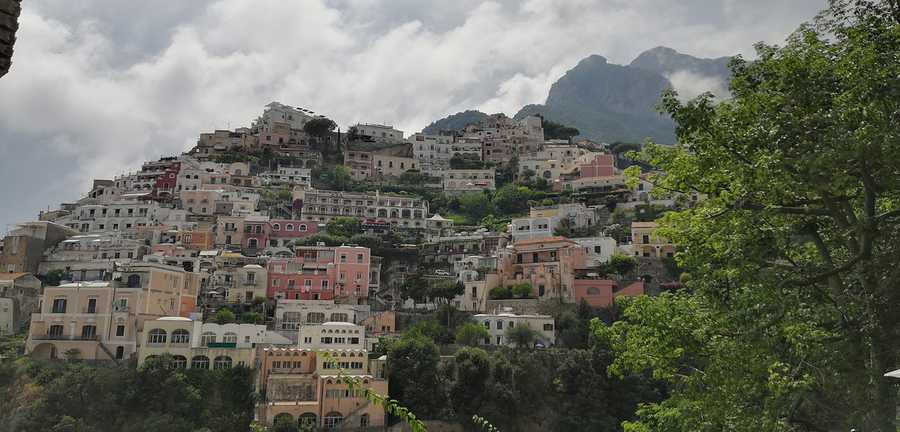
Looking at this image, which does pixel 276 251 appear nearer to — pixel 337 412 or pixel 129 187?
pixel 337 412

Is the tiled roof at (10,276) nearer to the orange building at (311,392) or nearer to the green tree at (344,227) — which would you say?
the orange building at (311,392)

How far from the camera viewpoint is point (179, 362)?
41.1 m

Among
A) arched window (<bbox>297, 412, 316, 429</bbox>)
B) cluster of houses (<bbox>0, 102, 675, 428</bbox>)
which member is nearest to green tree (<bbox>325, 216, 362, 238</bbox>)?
cluster of houses (<bbox>0, 102, 675, 428</bbox>)

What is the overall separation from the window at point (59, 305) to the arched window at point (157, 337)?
5908 millimetres

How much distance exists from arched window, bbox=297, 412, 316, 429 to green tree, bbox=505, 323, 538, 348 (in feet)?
47.3

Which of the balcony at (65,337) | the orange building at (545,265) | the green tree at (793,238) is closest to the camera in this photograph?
the green tree at (793,238)

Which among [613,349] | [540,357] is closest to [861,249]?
[613,349]

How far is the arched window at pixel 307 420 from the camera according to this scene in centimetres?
3872

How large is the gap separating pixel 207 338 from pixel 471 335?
16.2 meters

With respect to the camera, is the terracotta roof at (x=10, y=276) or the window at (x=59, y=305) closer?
the window at (x=59, y=305)

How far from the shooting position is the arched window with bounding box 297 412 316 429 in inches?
1524

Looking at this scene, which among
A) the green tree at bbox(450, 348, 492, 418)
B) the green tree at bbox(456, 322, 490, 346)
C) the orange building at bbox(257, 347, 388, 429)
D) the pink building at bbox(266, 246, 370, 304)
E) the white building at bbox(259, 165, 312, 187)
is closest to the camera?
the orange building at bbox(257, 347, 388, 429)

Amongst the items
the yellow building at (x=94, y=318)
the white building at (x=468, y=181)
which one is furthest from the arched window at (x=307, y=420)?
the white building at (x=468, y=181)

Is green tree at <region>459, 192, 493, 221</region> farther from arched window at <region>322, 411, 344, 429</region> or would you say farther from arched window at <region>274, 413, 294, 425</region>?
arched window at <region>274, 413, 294, 425</region>
